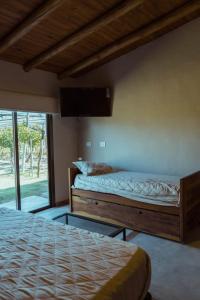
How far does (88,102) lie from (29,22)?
2.02 metres

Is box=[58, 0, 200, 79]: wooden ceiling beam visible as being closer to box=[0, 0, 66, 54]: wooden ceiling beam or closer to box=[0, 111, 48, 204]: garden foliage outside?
box=[0, 111, 48, 204]: garden foliage outside

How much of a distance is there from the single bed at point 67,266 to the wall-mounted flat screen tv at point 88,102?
3.03 metres

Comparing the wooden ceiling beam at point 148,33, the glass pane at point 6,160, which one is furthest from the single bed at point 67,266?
the wooden ceiling beam at point 148,33

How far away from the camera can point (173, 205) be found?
10.5 ft

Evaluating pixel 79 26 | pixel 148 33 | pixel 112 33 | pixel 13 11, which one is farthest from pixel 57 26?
pixel 148 33

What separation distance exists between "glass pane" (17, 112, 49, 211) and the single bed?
237 cm

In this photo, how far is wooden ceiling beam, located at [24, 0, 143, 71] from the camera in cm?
313

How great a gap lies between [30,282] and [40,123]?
3.62m

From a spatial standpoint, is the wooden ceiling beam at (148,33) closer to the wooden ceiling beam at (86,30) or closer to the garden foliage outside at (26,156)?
the wooden ceiling beam at (86,30)

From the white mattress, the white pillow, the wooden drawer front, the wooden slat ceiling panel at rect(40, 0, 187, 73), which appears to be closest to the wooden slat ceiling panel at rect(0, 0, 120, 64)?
the wooden slat ceiling panel at rect(40, 0, 187, 73)

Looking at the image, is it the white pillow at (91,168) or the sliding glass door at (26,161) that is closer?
the sliding glass door at (26,161)

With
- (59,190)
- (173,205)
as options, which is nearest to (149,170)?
(173,205)

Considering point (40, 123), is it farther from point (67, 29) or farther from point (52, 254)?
point (52, 254)

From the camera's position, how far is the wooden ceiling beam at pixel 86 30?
313cm
